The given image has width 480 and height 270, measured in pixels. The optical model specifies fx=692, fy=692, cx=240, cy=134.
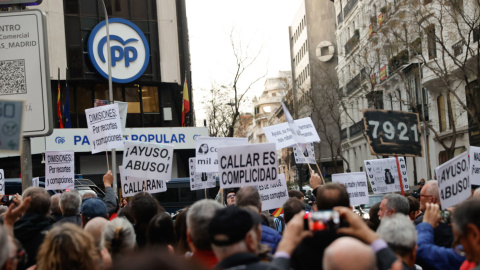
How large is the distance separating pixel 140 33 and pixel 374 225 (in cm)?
2893

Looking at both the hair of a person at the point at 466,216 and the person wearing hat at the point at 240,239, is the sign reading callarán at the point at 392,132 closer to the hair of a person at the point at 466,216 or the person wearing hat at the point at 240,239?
the hair of a person at the point at 466,216

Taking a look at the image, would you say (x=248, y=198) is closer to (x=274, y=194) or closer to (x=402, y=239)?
(x=402, y=239)

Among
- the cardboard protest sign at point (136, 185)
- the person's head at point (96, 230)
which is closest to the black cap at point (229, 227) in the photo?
the person's head at point (96, 230)

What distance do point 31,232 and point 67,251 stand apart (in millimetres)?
1928

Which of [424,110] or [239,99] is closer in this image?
[239,99]

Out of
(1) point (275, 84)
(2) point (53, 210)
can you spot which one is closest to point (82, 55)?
(2) point (53, 210)

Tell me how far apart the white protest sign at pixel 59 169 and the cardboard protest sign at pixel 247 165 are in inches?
201

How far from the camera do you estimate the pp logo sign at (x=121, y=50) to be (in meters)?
34.1

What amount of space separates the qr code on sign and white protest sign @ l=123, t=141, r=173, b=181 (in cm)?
309

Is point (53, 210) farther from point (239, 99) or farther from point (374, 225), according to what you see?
point (239, 99)

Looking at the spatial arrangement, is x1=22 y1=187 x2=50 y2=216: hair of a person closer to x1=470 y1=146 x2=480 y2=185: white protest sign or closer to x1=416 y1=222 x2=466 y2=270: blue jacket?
x1=416 y1=222 x2=466 y2=270: blue jacket

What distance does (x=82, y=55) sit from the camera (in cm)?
3444

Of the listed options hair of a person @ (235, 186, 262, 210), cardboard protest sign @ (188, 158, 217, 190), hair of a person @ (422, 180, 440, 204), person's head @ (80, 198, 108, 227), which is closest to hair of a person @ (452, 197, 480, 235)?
hair of a person @ (235, 186, 262, 210)

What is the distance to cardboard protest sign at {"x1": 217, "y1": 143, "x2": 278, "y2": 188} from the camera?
8.78m
